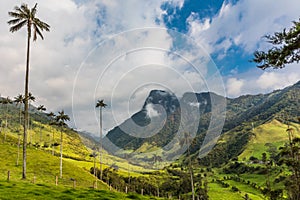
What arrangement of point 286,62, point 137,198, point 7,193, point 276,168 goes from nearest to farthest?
point 286,62 → point 7,193 → point 137,198 → point 276,168

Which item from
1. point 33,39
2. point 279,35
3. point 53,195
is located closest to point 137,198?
point 53,195

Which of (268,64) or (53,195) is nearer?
(268,64)

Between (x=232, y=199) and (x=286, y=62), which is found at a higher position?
(x=286, y=62)

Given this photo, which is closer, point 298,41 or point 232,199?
point 298,41

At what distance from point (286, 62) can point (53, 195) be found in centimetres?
2191

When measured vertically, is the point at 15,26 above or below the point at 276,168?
above

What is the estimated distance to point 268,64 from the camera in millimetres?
18547

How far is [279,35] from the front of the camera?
1752 centimetres

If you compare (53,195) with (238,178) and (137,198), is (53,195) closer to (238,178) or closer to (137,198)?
(137,198)

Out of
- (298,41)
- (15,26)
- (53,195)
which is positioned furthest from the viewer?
(15,26)

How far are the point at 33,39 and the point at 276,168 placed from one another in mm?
180983

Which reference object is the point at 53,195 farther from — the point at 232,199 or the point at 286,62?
the point at 232,199

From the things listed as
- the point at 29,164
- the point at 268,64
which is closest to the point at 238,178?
the point at 29,164

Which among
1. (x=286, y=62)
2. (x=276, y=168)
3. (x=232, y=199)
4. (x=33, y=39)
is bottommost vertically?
(x=232, y=199)
